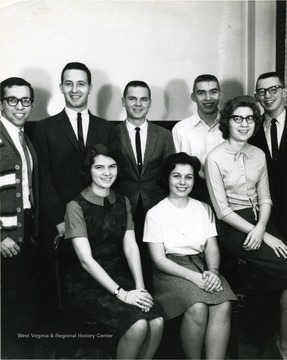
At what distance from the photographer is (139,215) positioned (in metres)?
2.90

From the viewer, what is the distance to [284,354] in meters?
2.54

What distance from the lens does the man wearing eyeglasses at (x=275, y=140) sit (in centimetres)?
286

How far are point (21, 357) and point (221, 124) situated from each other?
1790mm

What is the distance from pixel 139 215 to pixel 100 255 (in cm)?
59

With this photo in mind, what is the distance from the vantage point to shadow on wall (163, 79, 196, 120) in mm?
3670

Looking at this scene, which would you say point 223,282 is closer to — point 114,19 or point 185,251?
point 185,251

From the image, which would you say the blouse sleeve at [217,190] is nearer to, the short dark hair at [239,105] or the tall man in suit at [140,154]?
the short dark hair at [239,105]

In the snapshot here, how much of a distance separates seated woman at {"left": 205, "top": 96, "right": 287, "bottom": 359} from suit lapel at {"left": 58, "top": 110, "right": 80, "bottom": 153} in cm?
88

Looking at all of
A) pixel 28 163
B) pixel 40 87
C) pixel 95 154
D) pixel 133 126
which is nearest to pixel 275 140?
pixel 133 126

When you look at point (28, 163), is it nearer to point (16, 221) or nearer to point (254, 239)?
point (16, 221)

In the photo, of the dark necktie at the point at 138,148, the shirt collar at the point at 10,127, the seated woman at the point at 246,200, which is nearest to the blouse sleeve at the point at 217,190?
the seated woman at the point at 246,200

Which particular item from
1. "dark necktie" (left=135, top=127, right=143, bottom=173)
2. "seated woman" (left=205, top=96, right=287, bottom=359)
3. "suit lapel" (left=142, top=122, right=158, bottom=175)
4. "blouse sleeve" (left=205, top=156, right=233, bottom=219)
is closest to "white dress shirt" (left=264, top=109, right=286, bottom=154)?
"seated woman" (left=205, top=96, right=287, bottom=359)

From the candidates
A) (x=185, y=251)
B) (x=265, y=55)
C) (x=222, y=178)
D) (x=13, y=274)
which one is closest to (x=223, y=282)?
(x=185, y=251)

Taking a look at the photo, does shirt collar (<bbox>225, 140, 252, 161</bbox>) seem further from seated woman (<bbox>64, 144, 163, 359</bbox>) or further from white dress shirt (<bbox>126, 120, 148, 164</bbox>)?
seated woman (<bbox>64, 144, 163, 359</bbox>)
